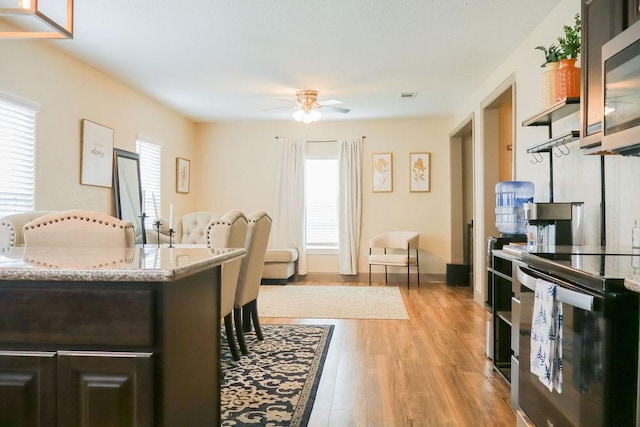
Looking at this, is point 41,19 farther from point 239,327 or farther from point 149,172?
point 149,172

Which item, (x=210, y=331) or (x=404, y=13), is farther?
(x=404, y=13)

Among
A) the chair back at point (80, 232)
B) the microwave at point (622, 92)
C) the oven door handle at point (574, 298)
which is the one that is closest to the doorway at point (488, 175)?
the microwave at point (622, 92)

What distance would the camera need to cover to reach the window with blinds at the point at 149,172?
6004 mm

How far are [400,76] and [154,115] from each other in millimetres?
3421

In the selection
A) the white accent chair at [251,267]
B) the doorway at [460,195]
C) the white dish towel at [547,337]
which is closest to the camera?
the white dish towel at [547,337]

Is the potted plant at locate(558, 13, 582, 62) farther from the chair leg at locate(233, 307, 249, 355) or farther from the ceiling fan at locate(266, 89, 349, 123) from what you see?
the ceiling fan at locate(266, 89, 349, 123)

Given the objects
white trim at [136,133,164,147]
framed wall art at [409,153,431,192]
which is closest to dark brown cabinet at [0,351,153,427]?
white trim at [136,133,164,147]

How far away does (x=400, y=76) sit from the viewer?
5.20 metres

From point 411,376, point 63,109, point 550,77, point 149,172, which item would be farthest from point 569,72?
point 149,172

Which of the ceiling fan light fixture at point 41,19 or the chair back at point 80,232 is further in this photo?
the chair back at point 80,232

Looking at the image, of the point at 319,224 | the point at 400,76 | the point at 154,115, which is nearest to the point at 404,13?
the point at 400,76

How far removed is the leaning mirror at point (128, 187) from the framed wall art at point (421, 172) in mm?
4274

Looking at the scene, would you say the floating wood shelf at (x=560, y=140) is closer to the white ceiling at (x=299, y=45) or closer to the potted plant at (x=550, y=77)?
the potted plant at (x=550, y=77)

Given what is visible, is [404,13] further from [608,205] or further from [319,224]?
[319,224]
